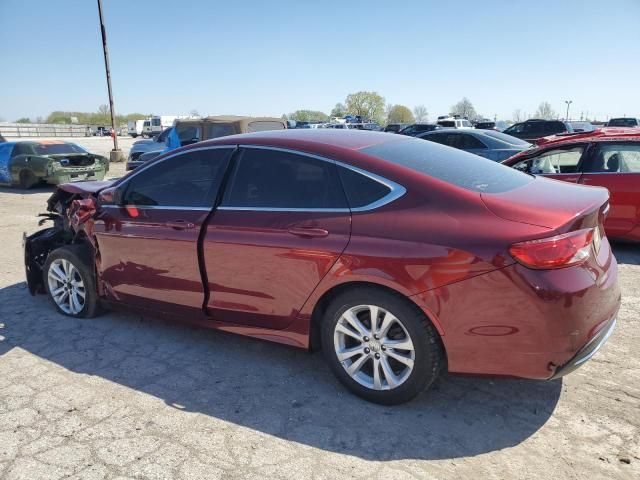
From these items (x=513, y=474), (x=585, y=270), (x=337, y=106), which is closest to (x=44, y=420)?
(x=513, y=474)

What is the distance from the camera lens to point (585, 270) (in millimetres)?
2623

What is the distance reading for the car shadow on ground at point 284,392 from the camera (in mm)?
2748

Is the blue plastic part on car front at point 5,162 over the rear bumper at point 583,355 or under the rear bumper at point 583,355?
over

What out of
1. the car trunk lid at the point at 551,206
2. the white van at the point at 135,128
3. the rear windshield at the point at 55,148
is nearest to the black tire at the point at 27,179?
the rear windshield at the point at 55,148

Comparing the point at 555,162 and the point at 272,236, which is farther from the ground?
the point at 555,162

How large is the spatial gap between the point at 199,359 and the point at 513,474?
2278 mm

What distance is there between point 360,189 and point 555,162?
16.1 feet

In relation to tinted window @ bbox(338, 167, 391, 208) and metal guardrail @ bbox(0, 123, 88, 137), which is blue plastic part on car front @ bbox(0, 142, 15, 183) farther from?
metal guardrail @ bbox(0, 123, 88, 137)

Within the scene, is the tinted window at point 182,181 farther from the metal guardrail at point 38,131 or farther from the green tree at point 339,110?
the green tree at point 339,110

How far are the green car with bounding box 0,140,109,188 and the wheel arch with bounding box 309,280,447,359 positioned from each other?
1194 cm

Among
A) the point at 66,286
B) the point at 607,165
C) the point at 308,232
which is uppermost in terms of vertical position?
the point at 607,165

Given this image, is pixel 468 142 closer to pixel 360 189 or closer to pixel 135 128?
pixel 360 189

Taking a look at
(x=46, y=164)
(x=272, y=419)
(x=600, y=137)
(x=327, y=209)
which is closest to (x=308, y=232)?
(x=327, y=209)

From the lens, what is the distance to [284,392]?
3252 mm
